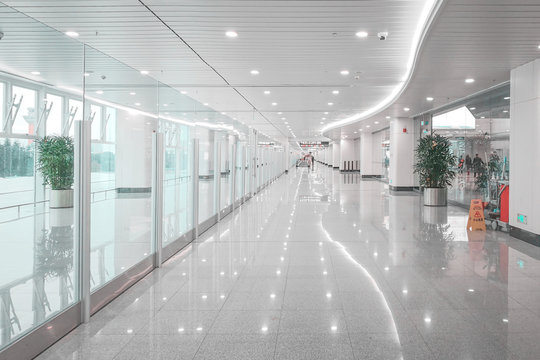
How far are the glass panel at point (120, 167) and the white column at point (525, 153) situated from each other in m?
7.43

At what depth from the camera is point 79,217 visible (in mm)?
4121

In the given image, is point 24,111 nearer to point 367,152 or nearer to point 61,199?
point 61,199

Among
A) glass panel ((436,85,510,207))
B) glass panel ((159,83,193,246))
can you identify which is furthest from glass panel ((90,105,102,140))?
glass panel ((436,85,510,207))

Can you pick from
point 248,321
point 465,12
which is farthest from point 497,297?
point 465,12

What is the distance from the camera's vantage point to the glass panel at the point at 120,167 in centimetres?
452

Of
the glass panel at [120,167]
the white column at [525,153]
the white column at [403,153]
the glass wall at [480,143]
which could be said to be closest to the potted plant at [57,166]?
the glass panel at [120,167]

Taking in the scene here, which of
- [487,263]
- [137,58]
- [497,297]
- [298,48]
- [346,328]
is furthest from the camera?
[137,58]

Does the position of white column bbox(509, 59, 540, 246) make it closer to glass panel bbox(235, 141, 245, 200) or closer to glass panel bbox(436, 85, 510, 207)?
glass panel bbox(436, 85, 510, 207)

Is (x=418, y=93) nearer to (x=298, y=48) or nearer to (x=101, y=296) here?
(x=298, y=48)

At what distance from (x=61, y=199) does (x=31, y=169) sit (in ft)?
2.88

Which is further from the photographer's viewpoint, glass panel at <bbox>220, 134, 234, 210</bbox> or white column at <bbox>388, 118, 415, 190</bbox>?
white column at <bbox>388, 118, 415, 190</bbox>

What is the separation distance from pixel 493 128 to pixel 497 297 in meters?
9.11

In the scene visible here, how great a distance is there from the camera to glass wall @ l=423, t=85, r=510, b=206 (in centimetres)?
1190

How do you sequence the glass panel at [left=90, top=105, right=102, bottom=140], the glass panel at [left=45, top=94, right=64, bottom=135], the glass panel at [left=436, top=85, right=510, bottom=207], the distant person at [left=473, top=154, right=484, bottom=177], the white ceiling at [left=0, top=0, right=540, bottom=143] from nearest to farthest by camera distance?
the glass panel at [left=45, top=94, right=64, bottom=135] < the glass panel at [left=90, top=105, right=102, bottom=140] < the white ceiling at [left=0, top=0, right=540, bottom=143] < the glass panel at [left=436, top=85, right=510, bottom=207] < the distant person at [left=473, top=154, right=484, bottom=177]
